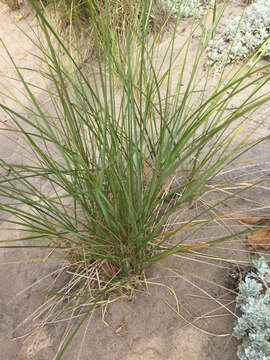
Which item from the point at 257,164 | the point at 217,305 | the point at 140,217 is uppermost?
the point at 257,164

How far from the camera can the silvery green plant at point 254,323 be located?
118cm

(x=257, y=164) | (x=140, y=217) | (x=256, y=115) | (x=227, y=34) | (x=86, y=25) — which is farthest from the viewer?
(x=86, y=25)

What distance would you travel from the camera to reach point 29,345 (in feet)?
4.93

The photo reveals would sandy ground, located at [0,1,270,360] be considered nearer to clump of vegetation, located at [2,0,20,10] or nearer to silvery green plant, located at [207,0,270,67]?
silvery green plant, located at [207,0,270,67]

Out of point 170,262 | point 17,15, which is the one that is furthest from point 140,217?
point 17,15

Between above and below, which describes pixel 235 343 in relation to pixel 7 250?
below

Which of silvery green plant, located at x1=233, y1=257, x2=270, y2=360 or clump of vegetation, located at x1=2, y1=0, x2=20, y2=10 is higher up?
clump of vegetation, located at x1=2, y1=0, x2=20, y2=10

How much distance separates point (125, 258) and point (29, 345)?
67cm

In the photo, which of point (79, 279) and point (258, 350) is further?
point (79, 279)

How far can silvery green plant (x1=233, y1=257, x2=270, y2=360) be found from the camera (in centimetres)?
118

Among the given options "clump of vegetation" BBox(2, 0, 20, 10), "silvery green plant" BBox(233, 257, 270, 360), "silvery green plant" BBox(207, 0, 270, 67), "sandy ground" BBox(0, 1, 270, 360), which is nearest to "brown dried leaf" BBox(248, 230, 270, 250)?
"sandy ground" BBox(0, 1, 270, 360)

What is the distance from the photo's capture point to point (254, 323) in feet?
4.00

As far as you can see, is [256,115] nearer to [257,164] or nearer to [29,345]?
[257,164]

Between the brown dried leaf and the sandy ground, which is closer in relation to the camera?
the sandy ground
